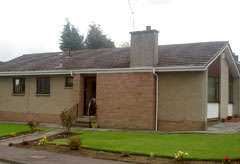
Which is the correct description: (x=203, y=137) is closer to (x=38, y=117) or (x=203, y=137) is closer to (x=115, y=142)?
(x=115, y=142)

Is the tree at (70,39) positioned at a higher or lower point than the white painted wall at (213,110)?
higher

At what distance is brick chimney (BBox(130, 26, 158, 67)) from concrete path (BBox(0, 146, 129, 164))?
828cm

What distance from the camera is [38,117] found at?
22.5 meters

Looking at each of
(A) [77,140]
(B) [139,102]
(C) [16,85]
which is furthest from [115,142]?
(C) [16,85]

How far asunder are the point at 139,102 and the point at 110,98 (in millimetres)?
1968

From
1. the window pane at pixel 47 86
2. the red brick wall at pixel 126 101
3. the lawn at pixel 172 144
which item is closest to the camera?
the lawn at pixel 172 144

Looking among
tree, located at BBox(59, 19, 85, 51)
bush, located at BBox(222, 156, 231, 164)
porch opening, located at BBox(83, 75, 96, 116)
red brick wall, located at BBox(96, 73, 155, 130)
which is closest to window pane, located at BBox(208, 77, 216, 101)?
red brick wall, located at BBox(96, 73, 155, 130)

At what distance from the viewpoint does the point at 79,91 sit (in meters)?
20.5

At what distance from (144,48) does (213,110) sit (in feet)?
17.7

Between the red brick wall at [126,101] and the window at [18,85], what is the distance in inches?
271

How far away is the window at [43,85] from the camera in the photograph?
22.3m

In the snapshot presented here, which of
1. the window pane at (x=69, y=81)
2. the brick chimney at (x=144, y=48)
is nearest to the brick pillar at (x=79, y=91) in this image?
the window pane at (x=69, y=81)

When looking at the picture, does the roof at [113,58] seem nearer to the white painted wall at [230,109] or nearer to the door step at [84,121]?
the door step at [84,121]

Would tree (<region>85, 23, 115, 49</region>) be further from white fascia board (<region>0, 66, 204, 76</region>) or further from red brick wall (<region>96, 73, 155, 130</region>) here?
red brick wall (<region>96, 73, 155, 130</region>)
